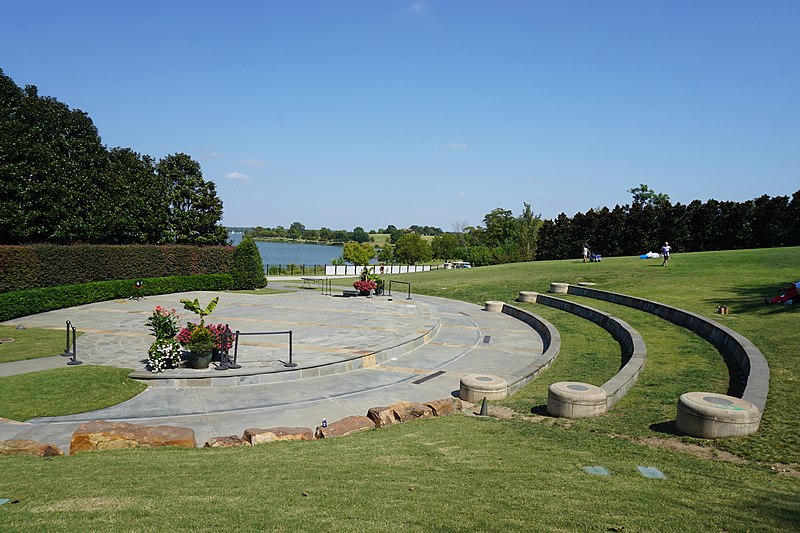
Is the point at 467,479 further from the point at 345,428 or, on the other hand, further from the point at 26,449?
the point at 26,449

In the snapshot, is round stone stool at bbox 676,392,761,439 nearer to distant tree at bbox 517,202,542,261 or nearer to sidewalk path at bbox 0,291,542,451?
sidewalk path at bbox 0,291,542,451

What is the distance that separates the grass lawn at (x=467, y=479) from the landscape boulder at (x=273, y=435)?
37 cm

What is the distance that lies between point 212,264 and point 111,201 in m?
7.45

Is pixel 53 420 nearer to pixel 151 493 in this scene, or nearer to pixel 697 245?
pixel 151 493

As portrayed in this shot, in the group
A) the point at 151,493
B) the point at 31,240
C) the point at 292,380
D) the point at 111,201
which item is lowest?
the point at 292,380

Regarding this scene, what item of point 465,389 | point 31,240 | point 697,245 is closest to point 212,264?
point 31,240

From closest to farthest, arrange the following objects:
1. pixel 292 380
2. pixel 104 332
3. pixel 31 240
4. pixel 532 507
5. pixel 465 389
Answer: pixel 532 507 < pixel 465 389 < pixel 292 380 < pixel 104 332 < pixel 31 240

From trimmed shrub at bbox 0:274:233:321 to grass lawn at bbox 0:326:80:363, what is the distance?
109 inches

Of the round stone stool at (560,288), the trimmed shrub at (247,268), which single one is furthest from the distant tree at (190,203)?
the round stone stool at (560,288)

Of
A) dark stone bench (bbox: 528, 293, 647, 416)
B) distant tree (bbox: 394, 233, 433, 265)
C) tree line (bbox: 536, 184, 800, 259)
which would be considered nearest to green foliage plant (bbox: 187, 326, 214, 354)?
dark stone bench (bbox: 528, 293, 647, 416)

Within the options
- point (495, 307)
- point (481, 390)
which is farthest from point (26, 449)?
point (495, 307)

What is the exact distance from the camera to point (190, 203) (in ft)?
119

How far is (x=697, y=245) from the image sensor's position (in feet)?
157

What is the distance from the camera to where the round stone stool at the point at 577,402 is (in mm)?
8680
